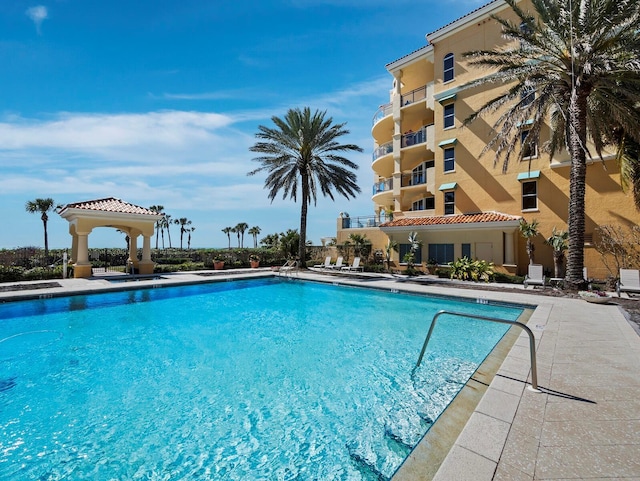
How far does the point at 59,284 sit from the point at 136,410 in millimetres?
15664

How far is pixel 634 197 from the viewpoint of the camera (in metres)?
15.3

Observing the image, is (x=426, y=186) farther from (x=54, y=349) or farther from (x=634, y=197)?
(x=54, y=349)

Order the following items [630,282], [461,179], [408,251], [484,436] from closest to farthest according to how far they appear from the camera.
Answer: [484,436] → [630,282] → [461,179] → [408,251]

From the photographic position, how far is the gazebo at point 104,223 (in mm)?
19359

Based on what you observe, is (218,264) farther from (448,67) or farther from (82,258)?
(448,67)

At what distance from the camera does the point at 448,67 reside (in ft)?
73.5

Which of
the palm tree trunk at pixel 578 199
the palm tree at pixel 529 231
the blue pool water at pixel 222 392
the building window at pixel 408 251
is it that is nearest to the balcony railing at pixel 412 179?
the building window at pixel 408 251

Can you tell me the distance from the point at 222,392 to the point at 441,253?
18479 millimetres

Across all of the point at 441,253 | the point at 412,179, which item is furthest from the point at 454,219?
the point at 412,179

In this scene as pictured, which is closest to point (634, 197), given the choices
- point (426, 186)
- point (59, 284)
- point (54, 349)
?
point (426, 186)

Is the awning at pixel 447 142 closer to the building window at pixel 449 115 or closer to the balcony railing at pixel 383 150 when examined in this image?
the building window at pixel 449 115

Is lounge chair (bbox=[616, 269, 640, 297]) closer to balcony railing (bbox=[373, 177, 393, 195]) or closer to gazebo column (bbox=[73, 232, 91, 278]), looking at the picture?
balcony railing (bbox=[373, 177, 393, 195])

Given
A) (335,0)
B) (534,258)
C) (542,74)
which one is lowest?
(534,258)

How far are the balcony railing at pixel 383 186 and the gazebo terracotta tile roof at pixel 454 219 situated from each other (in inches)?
170
